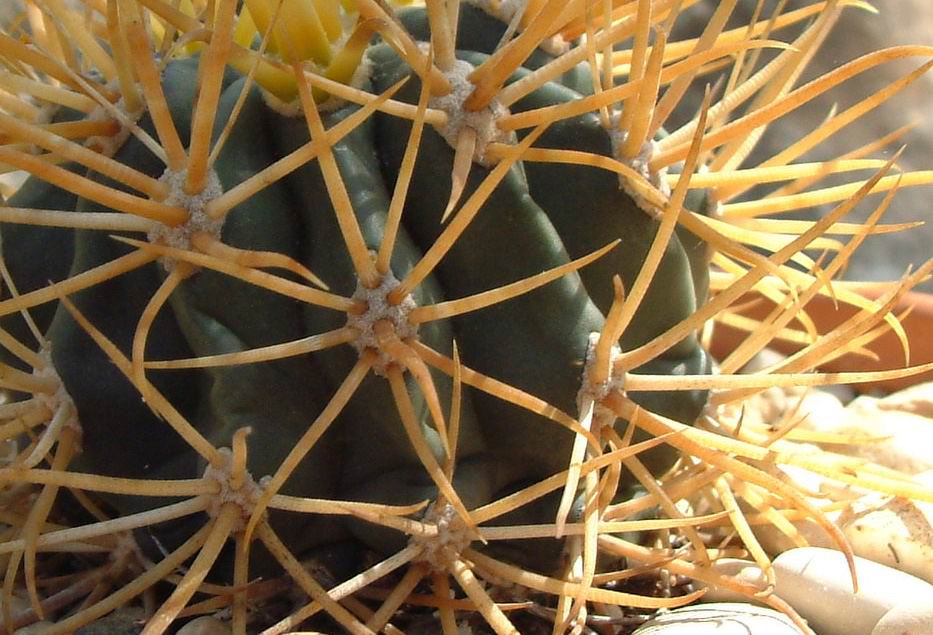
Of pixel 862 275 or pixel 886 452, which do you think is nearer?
pixel 886 452

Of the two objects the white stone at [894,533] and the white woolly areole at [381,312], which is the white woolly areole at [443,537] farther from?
the white stone at [894,533]

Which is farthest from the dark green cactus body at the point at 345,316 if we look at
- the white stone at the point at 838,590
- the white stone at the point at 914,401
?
the white stone at the point at 914,401

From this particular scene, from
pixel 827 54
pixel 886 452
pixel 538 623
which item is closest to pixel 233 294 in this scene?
pixel 538 623

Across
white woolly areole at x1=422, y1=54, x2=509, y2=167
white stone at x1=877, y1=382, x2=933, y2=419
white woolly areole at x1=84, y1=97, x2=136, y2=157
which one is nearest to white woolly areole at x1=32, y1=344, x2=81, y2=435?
white woolly areole at x1=84, y1=97, x2=136, y2=157

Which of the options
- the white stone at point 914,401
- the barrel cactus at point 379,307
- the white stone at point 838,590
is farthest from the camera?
the white stone at point 914,401

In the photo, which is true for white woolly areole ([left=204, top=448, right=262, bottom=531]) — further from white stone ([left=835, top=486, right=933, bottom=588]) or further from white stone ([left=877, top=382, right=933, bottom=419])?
white stone ([left=877, top=382, right=933, bottom=419])

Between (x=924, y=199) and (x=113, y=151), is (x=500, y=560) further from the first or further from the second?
(x=924, y=199)

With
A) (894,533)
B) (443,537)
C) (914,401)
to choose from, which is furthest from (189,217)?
(914,401)

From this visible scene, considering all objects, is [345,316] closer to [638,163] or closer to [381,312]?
[381,312]
